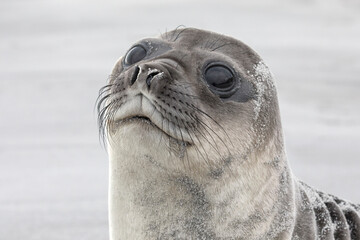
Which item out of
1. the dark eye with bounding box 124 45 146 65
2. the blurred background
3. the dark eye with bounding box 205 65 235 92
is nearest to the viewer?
the dark eye with bounding box 205 65 235 92

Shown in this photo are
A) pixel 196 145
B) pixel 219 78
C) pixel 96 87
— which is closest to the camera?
pixel 196 145

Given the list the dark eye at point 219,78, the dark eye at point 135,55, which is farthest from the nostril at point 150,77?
the dark eye at point 135,55

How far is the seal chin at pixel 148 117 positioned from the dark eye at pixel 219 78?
38 centimetres

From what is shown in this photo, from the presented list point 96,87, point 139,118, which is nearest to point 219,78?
point 139,118

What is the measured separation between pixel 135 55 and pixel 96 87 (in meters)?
5.82

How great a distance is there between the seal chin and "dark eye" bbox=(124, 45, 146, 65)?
560 millimetres

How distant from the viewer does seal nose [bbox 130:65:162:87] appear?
10.8 feet

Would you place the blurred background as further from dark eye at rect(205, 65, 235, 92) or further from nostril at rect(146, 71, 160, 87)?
nostril at rect(146, 71, 160, 87)

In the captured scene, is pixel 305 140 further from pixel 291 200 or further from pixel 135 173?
pixel 135 173

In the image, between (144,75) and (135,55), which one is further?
(135,55)

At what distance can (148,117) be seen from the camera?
3281 mm

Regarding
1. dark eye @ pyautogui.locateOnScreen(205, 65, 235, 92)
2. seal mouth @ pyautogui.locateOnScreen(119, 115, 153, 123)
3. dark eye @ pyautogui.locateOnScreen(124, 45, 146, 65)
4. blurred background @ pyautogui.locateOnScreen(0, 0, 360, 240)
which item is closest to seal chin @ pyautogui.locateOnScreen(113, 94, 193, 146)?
seal mouth @ pyautogui.locateOnScreen(119, 115, 153, 123)

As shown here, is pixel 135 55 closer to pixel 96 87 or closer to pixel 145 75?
pixel 145 75

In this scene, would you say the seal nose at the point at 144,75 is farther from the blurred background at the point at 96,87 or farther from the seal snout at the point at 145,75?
the blurred background at the point at 96,87
